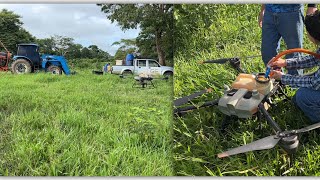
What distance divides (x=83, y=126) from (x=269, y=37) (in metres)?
0.91

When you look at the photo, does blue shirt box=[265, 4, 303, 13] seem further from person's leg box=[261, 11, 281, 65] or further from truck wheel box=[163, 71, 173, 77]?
truck wheel box=[163, 71, 173, 77]

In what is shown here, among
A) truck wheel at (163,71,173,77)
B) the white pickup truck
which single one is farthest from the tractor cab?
truck wheel at (163,71,173,77)

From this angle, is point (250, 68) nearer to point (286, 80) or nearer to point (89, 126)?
point (286, 80)

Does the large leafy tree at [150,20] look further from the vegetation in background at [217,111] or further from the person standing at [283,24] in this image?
the person standing at [283,24]

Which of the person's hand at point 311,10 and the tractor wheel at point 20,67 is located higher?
the person's hand at point 311,10

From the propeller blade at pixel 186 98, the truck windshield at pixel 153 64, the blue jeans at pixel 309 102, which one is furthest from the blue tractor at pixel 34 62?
the blue jeans at pixel 309 102

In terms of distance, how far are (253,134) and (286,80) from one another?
0.25 meters

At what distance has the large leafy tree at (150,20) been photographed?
194 centimetres

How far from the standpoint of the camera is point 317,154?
1583mm

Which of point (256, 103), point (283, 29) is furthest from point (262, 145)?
point (283, 29)

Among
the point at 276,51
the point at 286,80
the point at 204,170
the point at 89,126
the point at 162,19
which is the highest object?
the point at 162,19

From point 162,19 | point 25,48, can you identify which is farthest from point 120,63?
point 25,48

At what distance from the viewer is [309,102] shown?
158 cm

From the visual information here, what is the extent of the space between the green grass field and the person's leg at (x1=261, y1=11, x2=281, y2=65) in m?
0.46
